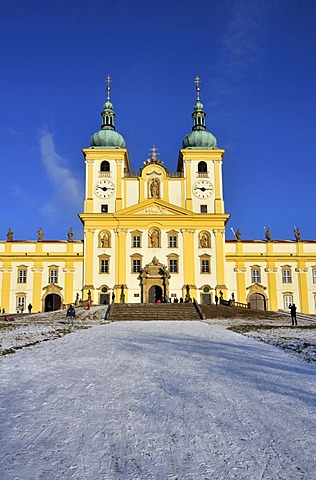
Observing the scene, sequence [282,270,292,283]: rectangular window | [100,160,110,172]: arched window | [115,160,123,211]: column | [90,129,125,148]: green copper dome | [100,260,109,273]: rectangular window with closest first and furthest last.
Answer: [100,260,109,273]: rectangular window → [115,160,123,211]: column → [100,160,110,172]: arched window → [282,270,292,283]: rectangular window → [90,129,125,148]: green copper dome

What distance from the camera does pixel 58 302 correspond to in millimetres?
45219

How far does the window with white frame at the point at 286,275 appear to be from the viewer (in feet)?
153

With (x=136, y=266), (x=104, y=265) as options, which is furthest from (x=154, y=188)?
(x=104, y=265)

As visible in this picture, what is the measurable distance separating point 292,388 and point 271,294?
133 ft

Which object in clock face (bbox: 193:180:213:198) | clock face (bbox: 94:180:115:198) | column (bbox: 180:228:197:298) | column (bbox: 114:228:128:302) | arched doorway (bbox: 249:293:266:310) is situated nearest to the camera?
column (bbox: 114:228:128:302)

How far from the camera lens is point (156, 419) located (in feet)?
17.1

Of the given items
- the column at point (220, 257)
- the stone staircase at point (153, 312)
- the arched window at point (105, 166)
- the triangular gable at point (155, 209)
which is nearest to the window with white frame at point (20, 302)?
the triangular gable at point (155, 209)

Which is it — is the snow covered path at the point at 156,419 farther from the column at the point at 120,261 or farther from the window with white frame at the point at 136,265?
the window with white frame at the point at 136,265

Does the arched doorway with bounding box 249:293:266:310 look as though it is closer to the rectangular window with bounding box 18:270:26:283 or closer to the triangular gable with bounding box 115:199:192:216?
the triangular gable with bounding box 115:199:192:216

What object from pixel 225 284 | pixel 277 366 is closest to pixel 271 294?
pixel 225 284

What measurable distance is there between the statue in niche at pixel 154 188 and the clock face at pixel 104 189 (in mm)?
3980

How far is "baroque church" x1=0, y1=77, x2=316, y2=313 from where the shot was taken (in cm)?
4306

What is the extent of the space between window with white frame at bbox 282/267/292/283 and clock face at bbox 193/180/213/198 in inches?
452

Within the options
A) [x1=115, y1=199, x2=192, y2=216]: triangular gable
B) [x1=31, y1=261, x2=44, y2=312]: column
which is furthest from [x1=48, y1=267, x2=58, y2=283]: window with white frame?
[x1=115, y1=199, x2=192, y2=216]: triangular gable
